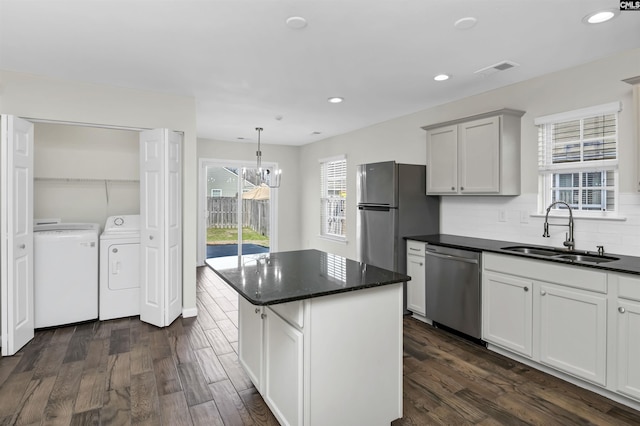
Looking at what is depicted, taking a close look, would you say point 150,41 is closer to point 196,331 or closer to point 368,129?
point 196,331

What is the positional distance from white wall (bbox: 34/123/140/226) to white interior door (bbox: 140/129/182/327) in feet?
3.06

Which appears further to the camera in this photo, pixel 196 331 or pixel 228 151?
pixel 228 151

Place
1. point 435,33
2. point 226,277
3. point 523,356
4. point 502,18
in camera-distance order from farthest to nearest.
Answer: point 523,356
point 435,33
point 502,18
point 226,277

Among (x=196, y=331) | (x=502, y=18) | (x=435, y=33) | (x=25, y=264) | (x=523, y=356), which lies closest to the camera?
(x=502, y=18)

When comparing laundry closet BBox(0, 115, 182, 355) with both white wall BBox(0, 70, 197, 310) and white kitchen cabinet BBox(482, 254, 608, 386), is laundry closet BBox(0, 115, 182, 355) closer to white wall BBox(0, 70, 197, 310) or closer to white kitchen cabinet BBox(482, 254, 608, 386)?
white wall BBox(0, 70, 197, 310)

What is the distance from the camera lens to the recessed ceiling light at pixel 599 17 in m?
2.19

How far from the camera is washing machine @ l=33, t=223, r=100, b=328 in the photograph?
3607mm

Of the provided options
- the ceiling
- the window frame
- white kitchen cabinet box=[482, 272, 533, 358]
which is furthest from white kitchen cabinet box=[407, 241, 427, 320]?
the window frame

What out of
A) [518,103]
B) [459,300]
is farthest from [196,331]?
[518,103]

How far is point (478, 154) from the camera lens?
354cm

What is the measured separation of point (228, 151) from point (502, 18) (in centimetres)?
579

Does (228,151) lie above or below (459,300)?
above

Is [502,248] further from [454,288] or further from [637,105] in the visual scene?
[637,105]

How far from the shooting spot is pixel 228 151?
7207 mm
